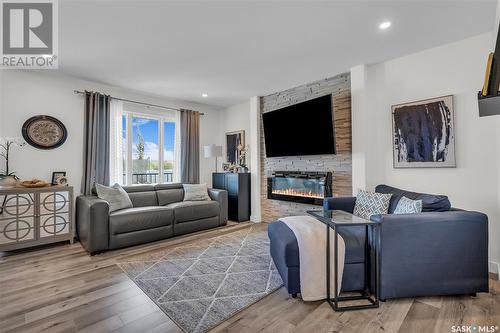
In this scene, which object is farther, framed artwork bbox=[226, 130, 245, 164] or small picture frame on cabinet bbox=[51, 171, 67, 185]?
framed artwork bbox=[226, 130, 245, 164]

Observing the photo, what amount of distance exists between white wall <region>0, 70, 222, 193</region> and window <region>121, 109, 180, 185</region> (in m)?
0.65

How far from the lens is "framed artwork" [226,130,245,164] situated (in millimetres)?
5207

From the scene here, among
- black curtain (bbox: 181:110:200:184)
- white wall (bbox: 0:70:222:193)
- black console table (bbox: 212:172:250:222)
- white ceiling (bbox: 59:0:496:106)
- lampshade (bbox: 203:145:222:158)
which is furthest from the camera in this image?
black curtain (bbox: 181:110:200:184)

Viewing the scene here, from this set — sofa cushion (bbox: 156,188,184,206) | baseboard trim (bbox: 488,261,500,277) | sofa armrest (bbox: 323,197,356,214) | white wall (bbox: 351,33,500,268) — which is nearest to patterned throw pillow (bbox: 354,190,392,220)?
sofa armrest (bbox: 323,197,356,214)

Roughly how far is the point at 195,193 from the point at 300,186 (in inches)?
74.8

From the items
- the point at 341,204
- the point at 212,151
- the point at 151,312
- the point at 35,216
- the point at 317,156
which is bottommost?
the point at 151,312

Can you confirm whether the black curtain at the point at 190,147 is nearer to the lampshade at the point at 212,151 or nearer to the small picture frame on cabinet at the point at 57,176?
the lampshade at the point at 212,151

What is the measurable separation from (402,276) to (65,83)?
4.88 m

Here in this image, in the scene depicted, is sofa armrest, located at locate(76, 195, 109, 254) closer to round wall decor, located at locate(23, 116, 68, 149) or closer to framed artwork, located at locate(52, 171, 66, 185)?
framed artwork, located at locate(52, 171, 66, 185)

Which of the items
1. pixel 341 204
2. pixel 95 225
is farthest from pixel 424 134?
pixel 95 225

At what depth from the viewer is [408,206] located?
2217 mm

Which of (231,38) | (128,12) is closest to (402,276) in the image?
(231,38)

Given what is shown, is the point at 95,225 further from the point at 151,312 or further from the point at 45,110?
the point at 45,110

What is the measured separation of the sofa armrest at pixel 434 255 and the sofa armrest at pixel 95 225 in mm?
3107
